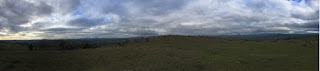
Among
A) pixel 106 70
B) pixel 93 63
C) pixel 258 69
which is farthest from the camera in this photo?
pixel 93 63

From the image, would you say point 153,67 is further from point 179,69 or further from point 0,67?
point 0,67

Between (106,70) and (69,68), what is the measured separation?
164 inches

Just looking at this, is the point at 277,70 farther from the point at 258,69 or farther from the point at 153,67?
the point at 153,67

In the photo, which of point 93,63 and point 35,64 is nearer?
point 35,64

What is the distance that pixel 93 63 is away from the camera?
24.0 metres

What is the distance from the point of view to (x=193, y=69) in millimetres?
21312

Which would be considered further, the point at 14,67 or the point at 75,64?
the point at 75,64

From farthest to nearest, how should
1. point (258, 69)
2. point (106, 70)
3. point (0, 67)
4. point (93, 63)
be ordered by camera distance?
point (93, 63) < point (258, 69) < point (106, 70) < point (0, 67)

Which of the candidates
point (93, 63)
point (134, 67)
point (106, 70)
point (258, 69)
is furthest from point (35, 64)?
point (258, 69)

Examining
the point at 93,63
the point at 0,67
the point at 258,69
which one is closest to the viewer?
the point at 0,67

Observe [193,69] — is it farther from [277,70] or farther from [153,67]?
[277,70]

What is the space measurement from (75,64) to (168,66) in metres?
10.9

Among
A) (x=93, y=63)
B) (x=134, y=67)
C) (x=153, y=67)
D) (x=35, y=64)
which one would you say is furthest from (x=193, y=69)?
(x=35, y=64)

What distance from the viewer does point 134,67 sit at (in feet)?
71.3
